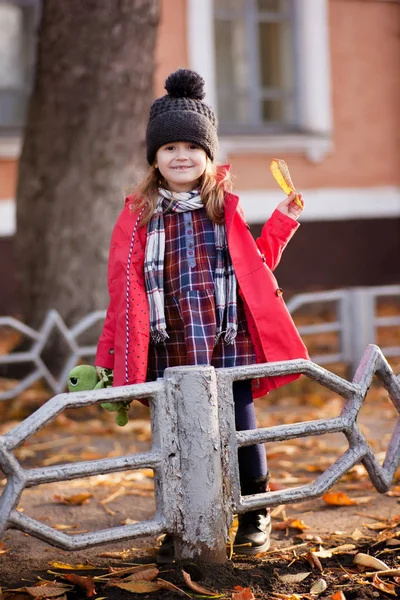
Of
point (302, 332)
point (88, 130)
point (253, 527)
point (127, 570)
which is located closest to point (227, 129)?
point (88, 130)

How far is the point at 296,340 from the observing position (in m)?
3.34

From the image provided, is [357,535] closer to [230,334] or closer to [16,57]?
[230,334]

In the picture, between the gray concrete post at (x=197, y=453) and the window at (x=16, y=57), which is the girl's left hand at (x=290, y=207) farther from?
the window at (x=16, y=57)

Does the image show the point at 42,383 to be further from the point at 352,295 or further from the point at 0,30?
the point at 0,30

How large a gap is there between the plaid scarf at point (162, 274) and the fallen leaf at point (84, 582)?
2.61 feet

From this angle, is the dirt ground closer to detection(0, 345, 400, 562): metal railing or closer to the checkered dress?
detection(0, 345, 400, 562): metal railing

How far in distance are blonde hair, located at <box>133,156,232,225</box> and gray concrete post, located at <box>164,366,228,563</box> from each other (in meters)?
0.57

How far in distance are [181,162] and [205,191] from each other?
0.13 metres

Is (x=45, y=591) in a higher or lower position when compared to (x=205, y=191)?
lower

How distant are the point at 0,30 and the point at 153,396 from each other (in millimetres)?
7434

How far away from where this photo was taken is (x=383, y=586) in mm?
2992

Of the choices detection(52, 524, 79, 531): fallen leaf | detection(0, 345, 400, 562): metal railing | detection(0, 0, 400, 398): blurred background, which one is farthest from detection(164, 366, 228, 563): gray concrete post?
detection(0, 0, 400, 398): blurred background

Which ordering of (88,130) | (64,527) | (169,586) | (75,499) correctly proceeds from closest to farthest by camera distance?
(169,586) < (64,527) < (75,499) < (88,130)

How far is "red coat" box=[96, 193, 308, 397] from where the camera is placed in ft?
10.7
